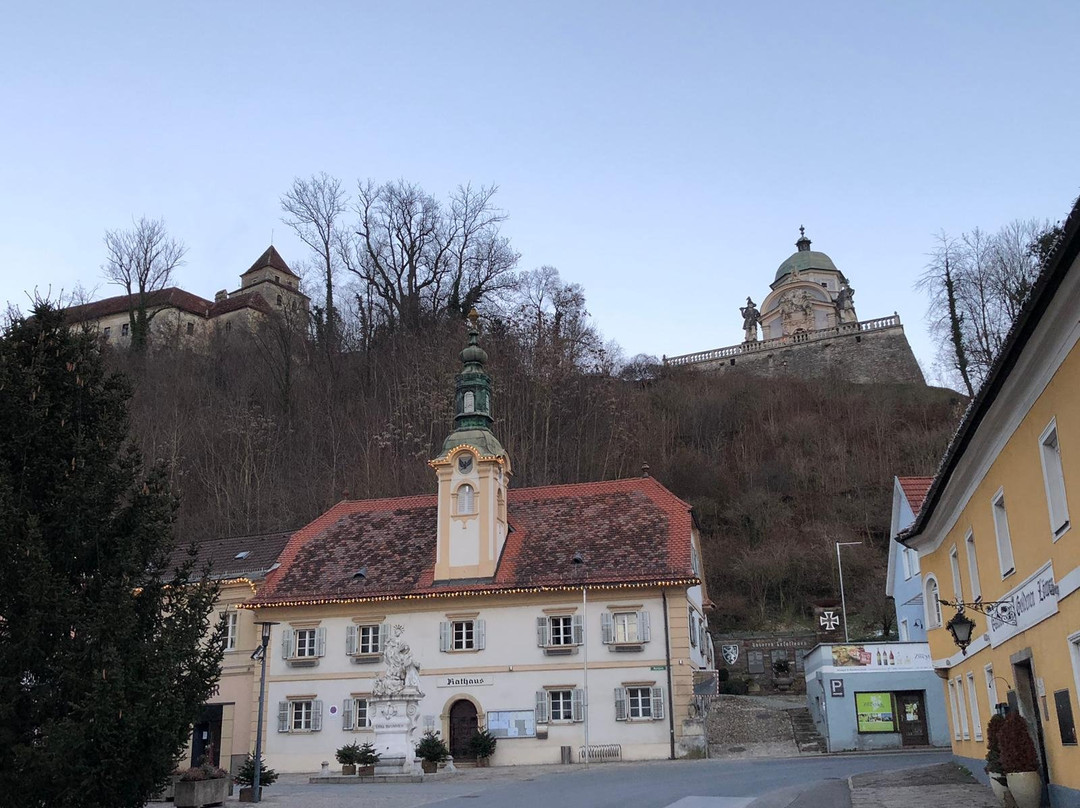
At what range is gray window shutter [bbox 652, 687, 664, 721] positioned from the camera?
99.9ft

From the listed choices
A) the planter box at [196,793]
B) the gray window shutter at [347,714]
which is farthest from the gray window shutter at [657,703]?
the planter box at [196,793]

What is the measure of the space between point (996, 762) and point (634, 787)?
26.7 ft

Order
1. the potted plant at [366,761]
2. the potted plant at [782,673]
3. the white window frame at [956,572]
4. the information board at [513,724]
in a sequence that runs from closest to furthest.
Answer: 1. the white window frame at [956,572]
2. the potted plant at [366,761]
3. the information board at [513,724]
4. the potted plant at [782,673]

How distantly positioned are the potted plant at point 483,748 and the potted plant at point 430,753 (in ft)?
5.73

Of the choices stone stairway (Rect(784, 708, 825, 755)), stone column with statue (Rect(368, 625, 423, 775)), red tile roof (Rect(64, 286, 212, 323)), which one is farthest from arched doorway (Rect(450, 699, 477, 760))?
red tile roof (Rect(64, 286, 212, 323))

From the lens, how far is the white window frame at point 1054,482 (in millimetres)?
11695

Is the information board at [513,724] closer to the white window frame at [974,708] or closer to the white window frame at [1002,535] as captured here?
the white window frame at [974,708]

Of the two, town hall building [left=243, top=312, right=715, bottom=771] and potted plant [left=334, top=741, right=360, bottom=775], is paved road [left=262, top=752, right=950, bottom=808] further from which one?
town hall building [left=243, top=312, right=715, bottom=771]

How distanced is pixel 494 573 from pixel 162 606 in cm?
1930

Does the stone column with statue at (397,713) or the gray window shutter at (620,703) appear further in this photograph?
the gray window shutter at (620,703)

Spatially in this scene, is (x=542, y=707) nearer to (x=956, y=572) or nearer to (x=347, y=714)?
(x=347, y=714)

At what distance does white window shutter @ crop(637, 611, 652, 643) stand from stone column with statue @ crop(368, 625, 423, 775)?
683 centimetres

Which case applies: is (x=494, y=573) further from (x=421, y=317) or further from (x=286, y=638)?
(x=421, y=317)

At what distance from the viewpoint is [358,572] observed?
34406 millimetres
